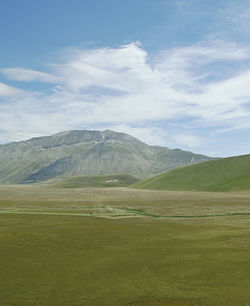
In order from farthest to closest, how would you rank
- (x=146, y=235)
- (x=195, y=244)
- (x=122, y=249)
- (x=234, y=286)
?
1. (x=146, y=235)
2. (x=195, y=244)
3. (x=122, y=249)
4. (x=234, y=286)

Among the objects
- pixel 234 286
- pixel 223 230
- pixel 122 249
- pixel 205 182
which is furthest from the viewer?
pixel 205 182

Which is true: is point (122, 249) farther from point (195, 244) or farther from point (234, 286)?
point (234, 286)

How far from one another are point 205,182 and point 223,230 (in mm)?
158041

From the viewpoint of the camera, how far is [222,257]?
25.7 meters

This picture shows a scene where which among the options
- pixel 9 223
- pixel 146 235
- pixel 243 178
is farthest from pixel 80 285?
pixel 243 178

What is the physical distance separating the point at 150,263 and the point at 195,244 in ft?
29.8

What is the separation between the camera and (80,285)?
61.3ft

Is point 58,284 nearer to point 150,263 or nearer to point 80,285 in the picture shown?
point 80,285

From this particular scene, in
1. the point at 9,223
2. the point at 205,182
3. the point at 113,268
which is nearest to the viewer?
the point at 113,268

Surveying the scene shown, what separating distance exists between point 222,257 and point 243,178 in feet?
542

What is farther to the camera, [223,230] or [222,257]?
[223,230]

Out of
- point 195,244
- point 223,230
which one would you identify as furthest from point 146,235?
point 223,230

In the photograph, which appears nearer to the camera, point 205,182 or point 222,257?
point 222,257

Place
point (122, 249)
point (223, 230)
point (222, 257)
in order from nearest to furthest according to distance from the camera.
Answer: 1. point (222, 257)
2. point (122, 249)
3. point (223, 230)
